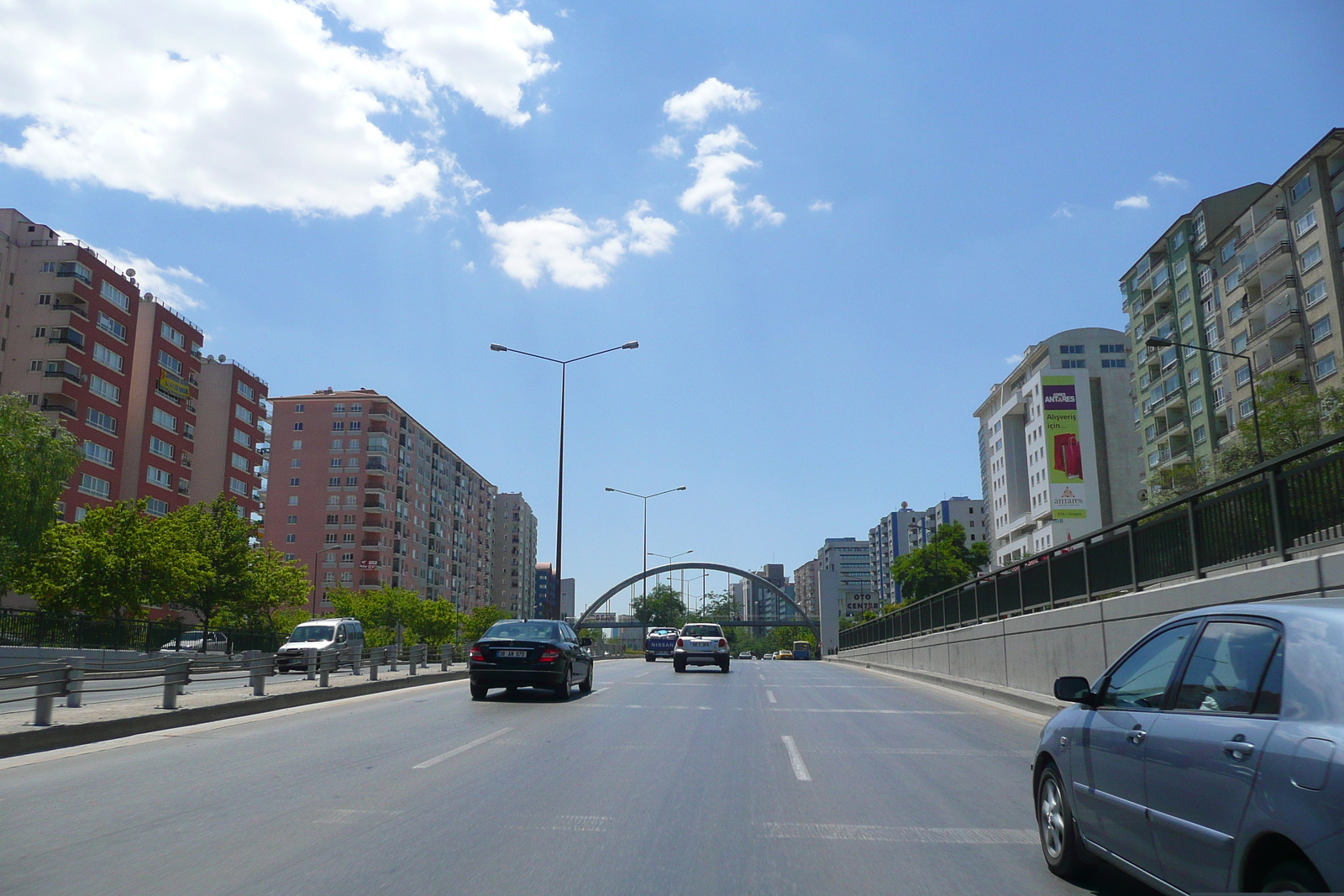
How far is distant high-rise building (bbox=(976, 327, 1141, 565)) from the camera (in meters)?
99.4

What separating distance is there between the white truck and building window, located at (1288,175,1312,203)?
42.7 metres

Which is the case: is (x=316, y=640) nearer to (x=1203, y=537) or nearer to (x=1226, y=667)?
(x=1203, y=537)

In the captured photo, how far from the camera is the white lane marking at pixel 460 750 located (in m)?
9.61

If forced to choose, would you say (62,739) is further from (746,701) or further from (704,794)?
(746,701)

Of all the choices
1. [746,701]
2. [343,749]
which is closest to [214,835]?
[343,749]

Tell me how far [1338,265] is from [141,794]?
193 ft

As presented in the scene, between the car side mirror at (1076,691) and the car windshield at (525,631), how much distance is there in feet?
44.1

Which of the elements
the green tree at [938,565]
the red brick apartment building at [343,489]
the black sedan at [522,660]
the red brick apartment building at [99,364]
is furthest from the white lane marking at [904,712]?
the red brick apartment building at [343,489]

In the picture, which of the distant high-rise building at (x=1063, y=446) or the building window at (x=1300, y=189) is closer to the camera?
the building window at (x=1300, y=189)

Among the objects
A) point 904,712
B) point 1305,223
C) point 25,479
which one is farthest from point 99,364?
point 1305,223

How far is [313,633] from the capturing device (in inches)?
1227

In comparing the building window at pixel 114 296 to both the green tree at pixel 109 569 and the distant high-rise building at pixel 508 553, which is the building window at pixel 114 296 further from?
the distant high-rise building at pixel 508 553

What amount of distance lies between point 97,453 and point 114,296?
1286cm

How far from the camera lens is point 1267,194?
2267 inches
